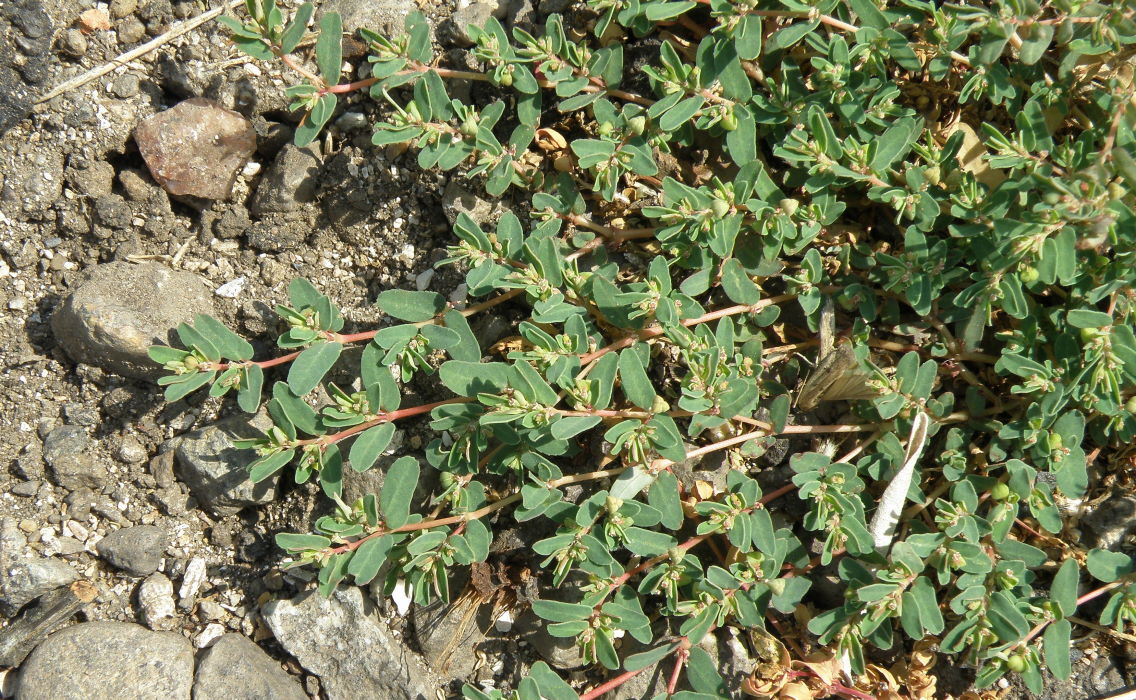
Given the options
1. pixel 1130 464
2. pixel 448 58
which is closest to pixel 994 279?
pixel 1130 464

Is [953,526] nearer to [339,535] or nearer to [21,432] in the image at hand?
[339,535]

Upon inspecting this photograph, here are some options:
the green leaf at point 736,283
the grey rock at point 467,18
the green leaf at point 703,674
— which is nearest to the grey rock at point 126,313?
the grey rock at point 467,18

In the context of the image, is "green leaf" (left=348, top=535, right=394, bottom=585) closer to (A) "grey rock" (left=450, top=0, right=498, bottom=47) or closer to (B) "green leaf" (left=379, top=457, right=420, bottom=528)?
(B) "green leaf" (left=379, top=457, right=420, bottom=528)

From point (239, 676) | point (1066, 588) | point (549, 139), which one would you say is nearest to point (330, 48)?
point (549, 139)

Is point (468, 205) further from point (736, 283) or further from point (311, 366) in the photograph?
point (736, 283)

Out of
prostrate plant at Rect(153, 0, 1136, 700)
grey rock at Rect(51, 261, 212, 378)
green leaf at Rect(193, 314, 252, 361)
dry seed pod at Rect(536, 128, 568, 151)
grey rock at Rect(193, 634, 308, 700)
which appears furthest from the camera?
dry seed pod at Rect(536, 128, 568, 151)

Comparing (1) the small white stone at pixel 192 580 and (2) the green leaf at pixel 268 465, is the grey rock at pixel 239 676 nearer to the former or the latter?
(1) the small white stone at pixel 192 580

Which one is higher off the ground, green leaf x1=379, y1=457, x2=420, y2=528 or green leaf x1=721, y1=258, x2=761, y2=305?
green leaf x1=721, y1=258, x2=761, y2=305

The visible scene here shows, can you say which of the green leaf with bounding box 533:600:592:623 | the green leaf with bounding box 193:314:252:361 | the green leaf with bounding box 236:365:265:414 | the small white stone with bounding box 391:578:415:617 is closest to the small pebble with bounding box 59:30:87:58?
the green leaf with bounding box 193:314:252:361
